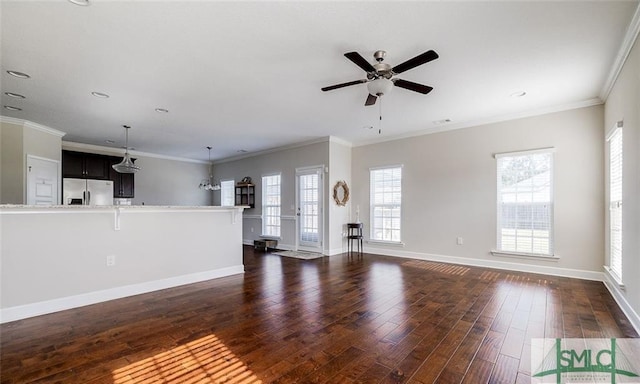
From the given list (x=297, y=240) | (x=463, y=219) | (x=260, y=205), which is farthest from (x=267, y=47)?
(x=260, y=205)

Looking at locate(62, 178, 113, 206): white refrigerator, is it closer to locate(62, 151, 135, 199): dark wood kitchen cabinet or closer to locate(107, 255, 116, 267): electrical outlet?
locate(62, 151, 135, 199): dark wood kitchen cabinet

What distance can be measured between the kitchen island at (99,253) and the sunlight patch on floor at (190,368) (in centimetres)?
188

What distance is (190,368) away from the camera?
200 centimetres

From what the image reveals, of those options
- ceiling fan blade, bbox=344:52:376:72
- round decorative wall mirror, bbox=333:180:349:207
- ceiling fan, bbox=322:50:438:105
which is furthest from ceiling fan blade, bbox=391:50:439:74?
round decorative wall mirror, bbox=333:180:349:207

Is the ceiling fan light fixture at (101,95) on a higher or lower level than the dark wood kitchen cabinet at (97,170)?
higher

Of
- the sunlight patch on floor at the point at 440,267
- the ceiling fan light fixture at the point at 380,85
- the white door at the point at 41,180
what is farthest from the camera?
the white door at the point at 41,180

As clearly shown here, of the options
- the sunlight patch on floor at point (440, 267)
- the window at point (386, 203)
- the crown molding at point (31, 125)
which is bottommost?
the sunlight patch on floor at point (440, 267)

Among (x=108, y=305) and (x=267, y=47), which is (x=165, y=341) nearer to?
(x=108, y=305)

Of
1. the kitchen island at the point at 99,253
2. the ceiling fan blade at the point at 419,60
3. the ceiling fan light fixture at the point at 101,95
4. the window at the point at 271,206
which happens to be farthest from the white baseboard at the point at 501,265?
the ceiling fan light fixture at the point at 101,95

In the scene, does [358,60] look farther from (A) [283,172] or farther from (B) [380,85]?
(A) [283,172]

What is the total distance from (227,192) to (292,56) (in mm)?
7062

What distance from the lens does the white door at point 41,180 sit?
525 centimetres

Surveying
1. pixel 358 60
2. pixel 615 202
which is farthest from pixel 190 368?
pixel 615 202

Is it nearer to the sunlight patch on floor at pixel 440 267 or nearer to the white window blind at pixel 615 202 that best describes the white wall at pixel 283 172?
the sunlight patch on floor at pixel 440 267
